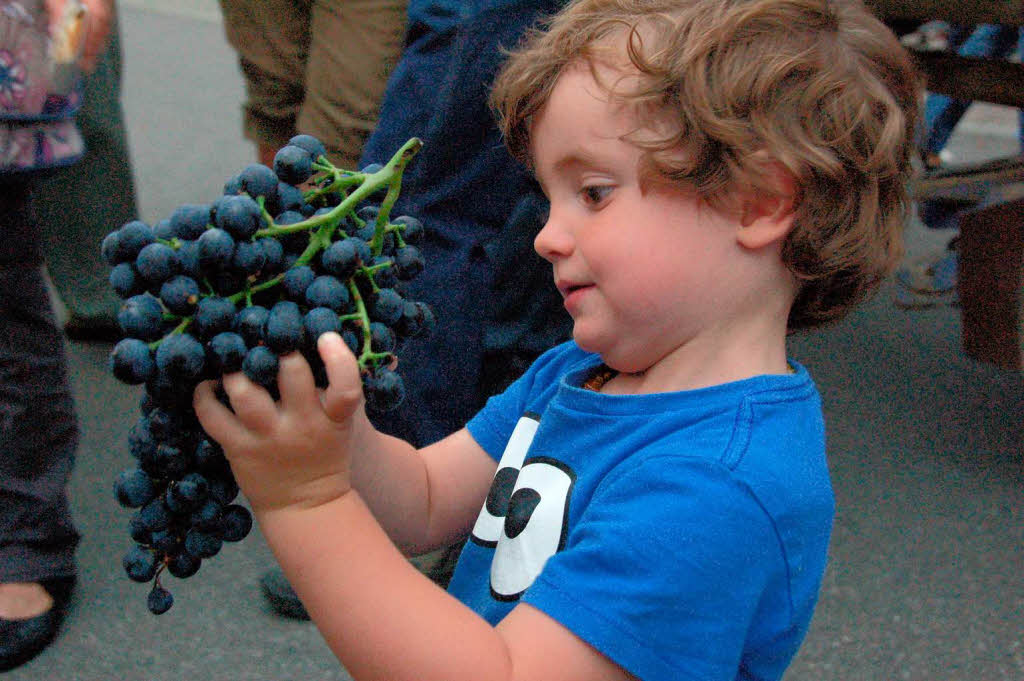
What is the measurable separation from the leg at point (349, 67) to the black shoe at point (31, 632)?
3.36ft

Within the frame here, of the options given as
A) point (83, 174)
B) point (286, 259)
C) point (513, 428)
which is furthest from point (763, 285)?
point (83, 174)

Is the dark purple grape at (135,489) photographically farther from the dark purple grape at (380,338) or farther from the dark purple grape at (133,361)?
the dark purple grape at (380,338)

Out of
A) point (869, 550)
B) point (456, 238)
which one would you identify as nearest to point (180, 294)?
point (456, 238)

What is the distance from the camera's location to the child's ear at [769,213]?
3.42ft

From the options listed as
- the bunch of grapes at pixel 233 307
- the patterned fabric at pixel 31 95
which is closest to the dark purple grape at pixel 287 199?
the bunch of grapes at pixel 233 307

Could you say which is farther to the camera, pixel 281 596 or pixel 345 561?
pixel 281 596

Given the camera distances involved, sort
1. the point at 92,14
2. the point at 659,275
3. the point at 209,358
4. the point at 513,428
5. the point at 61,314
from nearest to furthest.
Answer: the point at 209,358
the point at 659,275
the point at 513,428
the point at 92,14
the point at 61,314

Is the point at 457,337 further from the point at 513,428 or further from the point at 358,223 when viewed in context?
the point at 358,223

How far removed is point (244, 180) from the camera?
2.97 ft

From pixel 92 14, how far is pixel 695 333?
1384mm

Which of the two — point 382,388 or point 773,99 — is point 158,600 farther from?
point 773,99

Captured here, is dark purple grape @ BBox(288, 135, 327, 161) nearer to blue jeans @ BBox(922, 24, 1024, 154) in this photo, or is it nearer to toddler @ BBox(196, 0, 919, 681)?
toddler @ BBox(196, 0, 919, 681)

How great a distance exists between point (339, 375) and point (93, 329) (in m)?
2.76

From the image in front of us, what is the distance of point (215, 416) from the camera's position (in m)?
0.92
